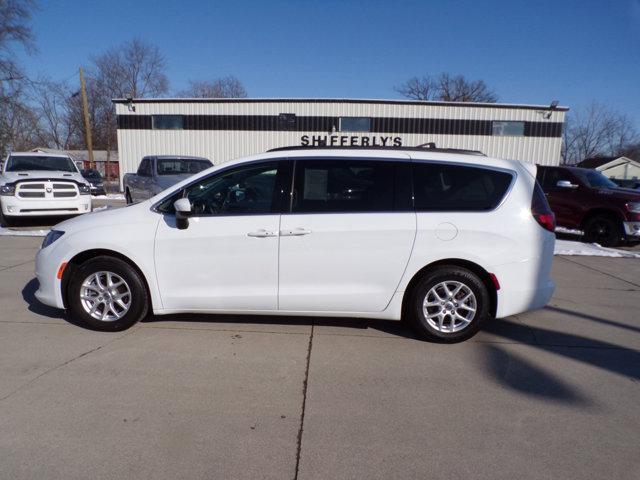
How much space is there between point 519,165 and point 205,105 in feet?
72.2

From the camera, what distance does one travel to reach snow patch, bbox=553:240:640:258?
29.7 feet

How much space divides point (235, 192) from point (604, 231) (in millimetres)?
9703

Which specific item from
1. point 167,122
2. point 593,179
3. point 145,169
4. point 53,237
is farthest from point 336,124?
point 53,237

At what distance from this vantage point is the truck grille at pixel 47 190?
10.3 m

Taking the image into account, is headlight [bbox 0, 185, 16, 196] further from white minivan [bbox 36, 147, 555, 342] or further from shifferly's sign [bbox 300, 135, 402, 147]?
shifferly's sign [bbox 300, 135, 402, 147]

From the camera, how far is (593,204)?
10.2 metres

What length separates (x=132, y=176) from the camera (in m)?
12.7

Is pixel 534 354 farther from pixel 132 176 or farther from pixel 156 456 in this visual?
pixel 132 176

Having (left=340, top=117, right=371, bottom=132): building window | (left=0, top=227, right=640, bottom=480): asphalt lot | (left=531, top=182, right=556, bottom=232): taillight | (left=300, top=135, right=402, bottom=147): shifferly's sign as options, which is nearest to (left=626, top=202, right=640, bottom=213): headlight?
(left=0, top=227, right=640, bottom=480): asphalt lot

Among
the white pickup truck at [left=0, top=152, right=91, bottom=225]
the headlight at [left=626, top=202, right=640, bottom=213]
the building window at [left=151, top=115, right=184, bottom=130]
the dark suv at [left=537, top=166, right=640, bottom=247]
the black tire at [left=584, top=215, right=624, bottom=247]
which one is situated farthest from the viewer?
the building window at [left=151, top=115, right=184, bottom=130]

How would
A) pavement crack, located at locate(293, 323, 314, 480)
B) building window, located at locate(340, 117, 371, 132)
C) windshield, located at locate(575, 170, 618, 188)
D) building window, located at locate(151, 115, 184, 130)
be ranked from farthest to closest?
building window, located at locate(151, 115, 184, 130) < building window, located at locate(340, 117, 371, 132) < windshield, located at locate(575, 170, 618, 188) < pavement crack, located at locate(293, 323, 314, 480)

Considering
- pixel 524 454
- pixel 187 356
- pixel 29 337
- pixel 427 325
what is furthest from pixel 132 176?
pixel 524 454

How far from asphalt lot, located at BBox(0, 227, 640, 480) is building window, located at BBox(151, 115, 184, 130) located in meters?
20.8

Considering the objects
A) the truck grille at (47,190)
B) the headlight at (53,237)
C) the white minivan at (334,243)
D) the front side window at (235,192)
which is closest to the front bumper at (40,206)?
the truck grille at (47,190)
